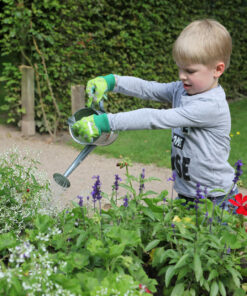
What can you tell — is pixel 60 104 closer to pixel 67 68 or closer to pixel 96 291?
pixel 67 68

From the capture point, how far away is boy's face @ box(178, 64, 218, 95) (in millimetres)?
2037

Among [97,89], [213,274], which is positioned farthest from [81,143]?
[213,274]

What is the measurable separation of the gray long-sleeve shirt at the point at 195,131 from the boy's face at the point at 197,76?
4 cm

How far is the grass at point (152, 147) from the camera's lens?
202 inches

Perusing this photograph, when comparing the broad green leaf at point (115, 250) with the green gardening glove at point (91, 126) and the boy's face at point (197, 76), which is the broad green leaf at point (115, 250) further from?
the boy's face at point (197, 76)

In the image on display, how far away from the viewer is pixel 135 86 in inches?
98.0

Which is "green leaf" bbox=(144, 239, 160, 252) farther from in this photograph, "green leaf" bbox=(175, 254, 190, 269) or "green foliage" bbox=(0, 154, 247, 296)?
"green leaf" bbox=(175, 254, 190, 269)

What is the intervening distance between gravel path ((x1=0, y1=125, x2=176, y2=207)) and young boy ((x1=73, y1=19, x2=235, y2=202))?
143 centimetres

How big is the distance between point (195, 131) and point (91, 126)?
0.65 metres

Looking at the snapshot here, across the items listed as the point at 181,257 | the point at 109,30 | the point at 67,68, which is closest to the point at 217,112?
the point at 181,257

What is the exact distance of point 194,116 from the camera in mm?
2002

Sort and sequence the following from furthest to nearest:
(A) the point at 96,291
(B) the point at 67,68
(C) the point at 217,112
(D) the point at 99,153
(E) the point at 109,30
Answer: (E) the point at 109,30 → (B) the point at 67,68 → (D) the point at 99,153 → (C) the point at 217,112 → (A) the point at 96,291

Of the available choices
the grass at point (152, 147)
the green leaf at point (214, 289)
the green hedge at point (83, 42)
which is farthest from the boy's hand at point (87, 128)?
the green hedge at point (83, 42)

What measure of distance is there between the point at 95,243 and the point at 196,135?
93 cm
